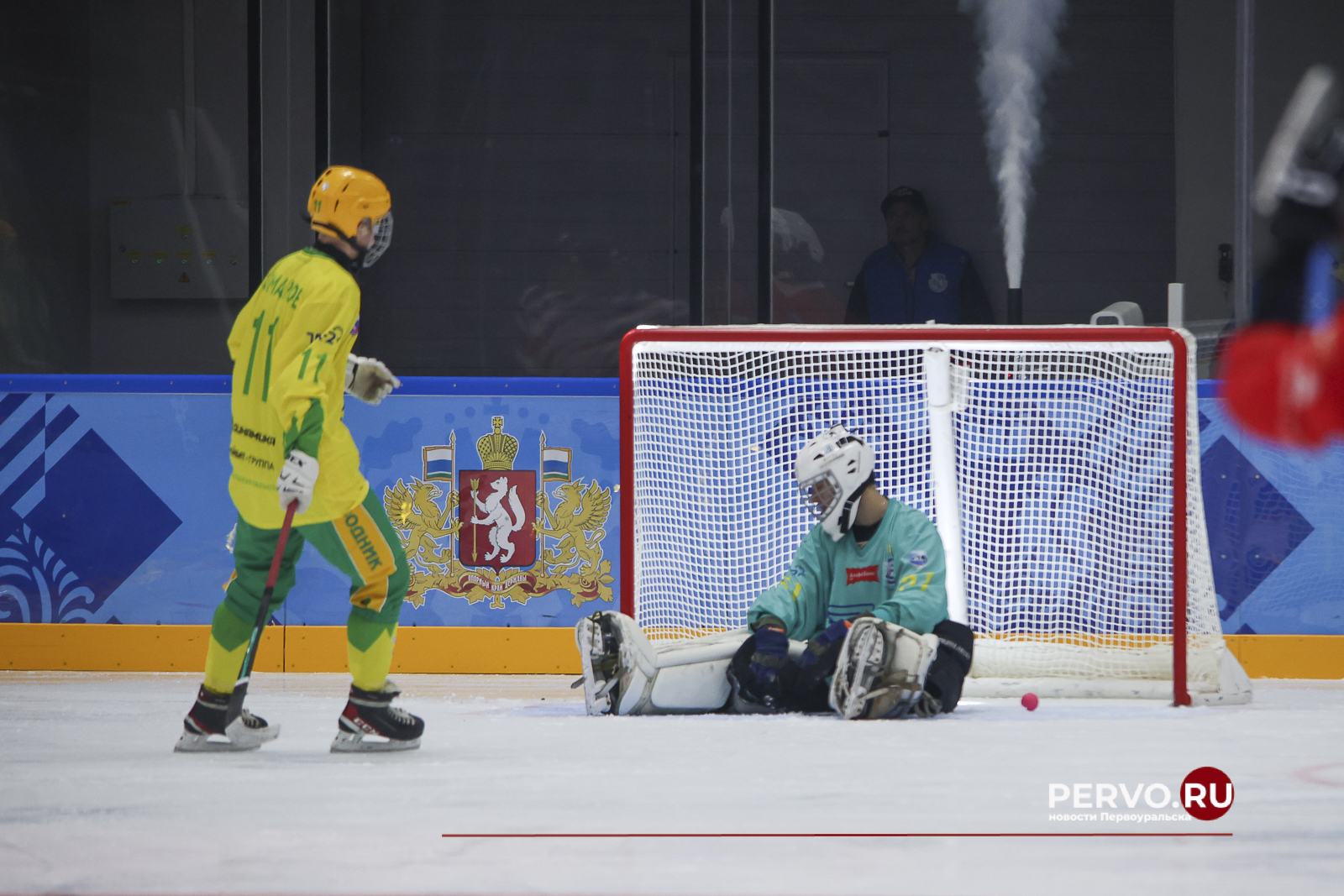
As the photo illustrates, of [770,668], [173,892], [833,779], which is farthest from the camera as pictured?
[770,668]

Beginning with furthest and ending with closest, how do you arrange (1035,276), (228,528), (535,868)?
(1035,276) → (228,528) → (535,868)

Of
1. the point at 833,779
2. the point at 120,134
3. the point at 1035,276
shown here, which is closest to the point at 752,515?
the point at 833,779

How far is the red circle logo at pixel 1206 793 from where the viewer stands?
320 cm

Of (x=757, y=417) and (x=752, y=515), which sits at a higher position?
(x=757, y=417)

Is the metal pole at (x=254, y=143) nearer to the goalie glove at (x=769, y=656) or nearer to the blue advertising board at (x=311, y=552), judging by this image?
the blue advertising board at (x=311, y=552)

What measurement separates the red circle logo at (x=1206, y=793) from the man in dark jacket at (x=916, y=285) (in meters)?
3.26

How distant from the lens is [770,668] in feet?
15.3

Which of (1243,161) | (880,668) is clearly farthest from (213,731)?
(1243,161)

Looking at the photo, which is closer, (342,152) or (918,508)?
(918,508)

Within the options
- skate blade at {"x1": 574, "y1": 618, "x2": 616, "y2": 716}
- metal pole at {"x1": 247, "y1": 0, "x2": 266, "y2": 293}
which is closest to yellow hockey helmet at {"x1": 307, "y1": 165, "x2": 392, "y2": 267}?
skate blade at {"x1": 574, "y1": 618, "x2": 616, "y2": 716}

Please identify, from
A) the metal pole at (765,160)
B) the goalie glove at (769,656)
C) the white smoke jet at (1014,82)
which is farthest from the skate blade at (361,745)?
the white smoke jet at (1014,82)

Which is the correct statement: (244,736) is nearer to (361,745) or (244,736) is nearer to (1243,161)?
(361,745)

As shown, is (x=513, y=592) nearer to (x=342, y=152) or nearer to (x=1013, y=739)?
(x=1013, y=739)

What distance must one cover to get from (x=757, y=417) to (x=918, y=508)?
718mm
